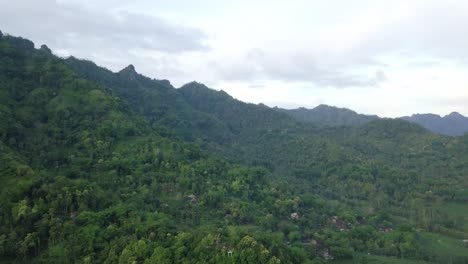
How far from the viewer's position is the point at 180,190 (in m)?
55.3

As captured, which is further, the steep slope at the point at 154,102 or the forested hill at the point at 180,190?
the steep slope at the point at 154,102

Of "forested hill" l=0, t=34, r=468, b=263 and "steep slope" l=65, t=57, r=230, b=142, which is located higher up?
"steep slope" l=65, t=57, r=230, b=142

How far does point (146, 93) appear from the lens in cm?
10800

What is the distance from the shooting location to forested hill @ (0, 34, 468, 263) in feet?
129

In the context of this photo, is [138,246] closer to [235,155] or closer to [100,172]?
[100,172]

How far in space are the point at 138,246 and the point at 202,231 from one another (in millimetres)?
5956

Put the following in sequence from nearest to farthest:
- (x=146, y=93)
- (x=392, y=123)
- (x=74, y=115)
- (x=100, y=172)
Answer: (x=100, y=172)
(x=74, y=115)
(x=146, y=93)
(x=392, y=123)

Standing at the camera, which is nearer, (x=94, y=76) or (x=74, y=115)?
(x=74, y=115)

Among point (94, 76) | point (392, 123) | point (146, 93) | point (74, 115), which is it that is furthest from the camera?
point (392, 123)

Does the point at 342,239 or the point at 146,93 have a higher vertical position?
the point at 146,93

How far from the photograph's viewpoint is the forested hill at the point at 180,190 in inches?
1545

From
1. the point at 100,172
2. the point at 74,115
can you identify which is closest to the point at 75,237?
the point at 100,172

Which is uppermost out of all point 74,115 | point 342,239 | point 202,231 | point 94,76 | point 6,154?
point 94,76

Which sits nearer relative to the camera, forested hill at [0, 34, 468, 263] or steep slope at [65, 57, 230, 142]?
forested hill at [0, 34, 468, 263]
